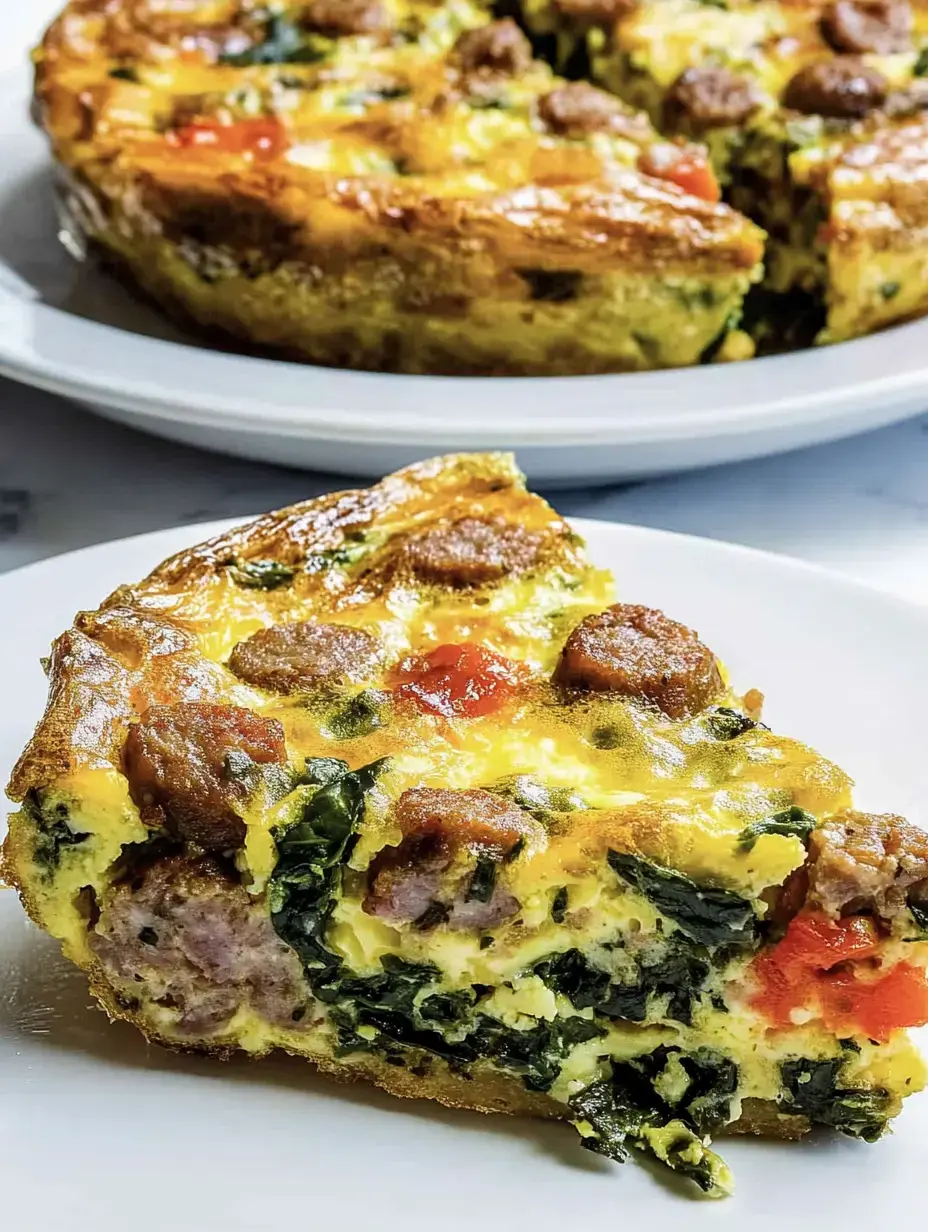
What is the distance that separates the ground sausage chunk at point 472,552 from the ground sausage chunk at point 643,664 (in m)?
Answer: 0.33

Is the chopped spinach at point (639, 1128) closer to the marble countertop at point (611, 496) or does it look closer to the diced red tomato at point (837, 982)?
the diced red tomato at point (837, 982)

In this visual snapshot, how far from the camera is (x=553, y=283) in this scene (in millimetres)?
5344

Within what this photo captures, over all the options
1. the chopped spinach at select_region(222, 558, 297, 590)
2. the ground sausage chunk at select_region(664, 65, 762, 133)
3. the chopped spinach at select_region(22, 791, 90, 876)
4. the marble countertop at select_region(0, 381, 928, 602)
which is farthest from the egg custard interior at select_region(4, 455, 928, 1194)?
the ground sausage chunk at select_region(664, 65, 762, 133)

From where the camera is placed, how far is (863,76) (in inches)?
240

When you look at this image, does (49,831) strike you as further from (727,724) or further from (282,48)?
(282,48)

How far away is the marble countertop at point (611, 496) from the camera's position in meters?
5.19

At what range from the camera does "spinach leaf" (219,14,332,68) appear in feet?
20.6

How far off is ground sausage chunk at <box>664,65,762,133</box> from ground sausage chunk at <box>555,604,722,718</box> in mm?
3129

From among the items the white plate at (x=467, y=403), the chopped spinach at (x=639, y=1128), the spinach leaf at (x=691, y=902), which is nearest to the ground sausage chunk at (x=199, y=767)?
the spinach leaf at (x=691, y=902)

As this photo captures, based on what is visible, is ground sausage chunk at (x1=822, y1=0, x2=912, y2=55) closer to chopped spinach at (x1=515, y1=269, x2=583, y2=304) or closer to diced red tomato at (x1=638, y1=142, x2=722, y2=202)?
diced red tomato at (x1=638, y1=142, x2=722, y2=202)

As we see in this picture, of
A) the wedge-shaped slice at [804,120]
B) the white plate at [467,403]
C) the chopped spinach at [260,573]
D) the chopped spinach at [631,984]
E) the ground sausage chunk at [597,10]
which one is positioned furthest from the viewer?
the ground sausage chunk at [597,10]

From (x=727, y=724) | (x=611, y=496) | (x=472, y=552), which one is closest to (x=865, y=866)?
(x=727, y=724)

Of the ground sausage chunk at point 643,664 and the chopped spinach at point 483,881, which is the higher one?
the ground sausage chunk at point 643,664

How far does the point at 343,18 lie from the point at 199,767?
4.11 meters
